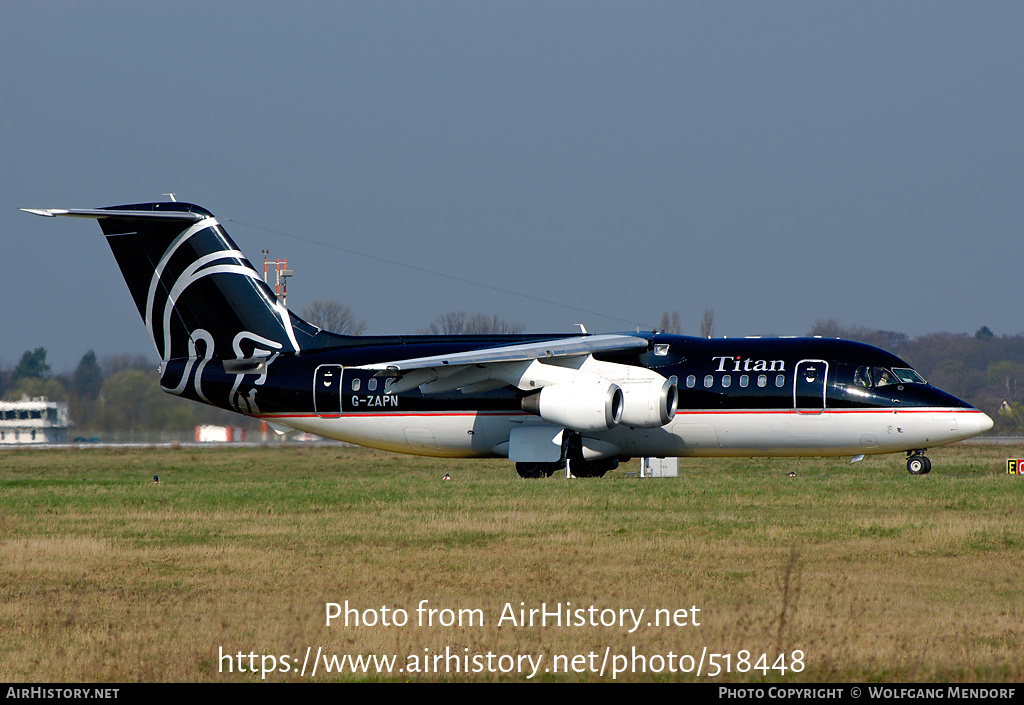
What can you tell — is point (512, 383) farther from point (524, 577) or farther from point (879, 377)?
point (524, 577)

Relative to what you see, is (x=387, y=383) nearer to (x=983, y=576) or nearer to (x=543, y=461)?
(x=543, y=461)

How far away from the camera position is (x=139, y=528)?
1817cm

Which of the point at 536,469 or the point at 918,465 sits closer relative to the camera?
the point at 918,465

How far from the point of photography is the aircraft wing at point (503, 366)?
26188 mm

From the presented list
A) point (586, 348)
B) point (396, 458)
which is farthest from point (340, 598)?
point (396, 458)

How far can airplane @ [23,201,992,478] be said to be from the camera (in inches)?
1019

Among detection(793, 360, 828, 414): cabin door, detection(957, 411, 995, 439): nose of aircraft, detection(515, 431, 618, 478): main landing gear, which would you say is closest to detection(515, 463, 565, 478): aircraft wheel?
detection(515, 431, 618, 478): main landing gear

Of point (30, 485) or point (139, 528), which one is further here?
point (30, 485)

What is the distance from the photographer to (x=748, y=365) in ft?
87.2

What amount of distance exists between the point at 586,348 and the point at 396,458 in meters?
17.1

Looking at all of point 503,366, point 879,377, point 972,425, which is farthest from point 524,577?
point 972,425

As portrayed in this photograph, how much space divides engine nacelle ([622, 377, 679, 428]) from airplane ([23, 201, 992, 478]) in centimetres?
3

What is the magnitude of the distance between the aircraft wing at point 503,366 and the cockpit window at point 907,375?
562cm

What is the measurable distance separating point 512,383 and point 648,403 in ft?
11.2
